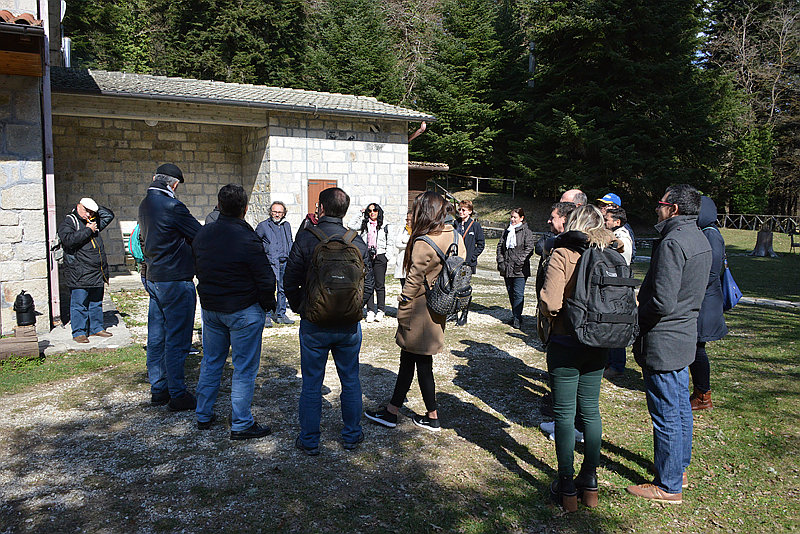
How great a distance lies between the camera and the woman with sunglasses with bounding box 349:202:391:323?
312 inches

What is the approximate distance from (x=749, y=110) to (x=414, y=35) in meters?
20.3

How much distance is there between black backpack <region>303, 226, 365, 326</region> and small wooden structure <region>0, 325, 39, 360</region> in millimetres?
4240

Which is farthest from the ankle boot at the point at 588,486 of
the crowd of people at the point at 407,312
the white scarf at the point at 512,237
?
the white scarf at the point at 512,237

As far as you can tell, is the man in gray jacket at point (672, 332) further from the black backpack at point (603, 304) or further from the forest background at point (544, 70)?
the forest background at point (544, 70)

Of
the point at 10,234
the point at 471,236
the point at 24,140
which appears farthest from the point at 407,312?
the point at 24,140

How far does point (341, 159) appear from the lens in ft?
45.1

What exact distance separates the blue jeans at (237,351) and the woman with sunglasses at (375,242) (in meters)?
3.81

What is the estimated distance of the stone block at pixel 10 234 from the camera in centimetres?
679

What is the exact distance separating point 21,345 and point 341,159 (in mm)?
8984

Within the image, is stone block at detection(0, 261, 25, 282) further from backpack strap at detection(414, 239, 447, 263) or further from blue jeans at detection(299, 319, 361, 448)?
backpack strap at detection(414, 239, 447, 263)

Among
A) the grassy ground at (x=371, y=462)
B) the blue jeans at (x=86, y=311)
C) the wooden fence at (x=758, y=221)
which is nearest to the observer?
the grassy ground at (x=371, y=462)

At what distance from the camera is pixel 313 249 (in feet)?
12.1

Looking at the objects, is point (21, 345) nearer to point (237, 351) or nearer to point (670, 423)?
point (237, 351)

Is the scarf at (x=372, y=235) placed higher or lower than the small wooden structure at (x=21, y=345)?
higher
